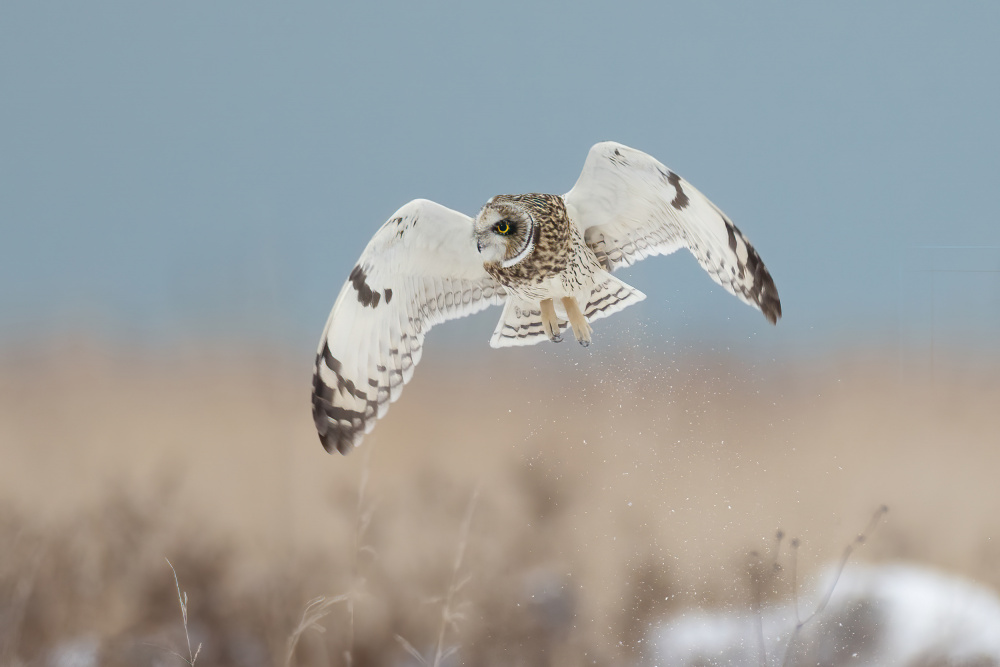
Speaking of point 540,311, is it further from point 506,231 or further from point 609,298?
point 506,231

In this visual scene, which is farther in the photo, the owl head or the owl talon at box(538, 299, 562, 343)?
the owl talon at box(538, 299, 562, 343)

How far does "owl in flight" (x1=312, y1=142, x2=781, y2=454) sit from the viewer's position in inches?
63.2

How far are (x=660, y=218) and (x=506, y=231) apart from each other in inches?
14.3

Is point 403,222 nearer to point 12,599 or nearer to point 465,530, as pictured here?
point 465,530

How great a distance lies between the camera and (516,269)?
64.1 inches

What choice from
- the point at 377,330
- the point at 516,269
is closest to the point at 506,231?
the point at 516,269

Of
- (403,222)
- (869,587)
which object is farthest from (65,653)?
(869,587)

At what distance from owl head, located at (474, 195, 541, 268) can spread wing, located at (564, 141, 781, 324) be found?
173 millimetres

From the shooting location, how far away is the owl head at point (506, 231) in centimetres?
158

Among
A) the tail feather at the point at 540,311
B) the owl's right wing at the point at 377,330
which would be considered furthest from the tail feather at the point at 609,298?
the owl's right wing at the point at 377,330

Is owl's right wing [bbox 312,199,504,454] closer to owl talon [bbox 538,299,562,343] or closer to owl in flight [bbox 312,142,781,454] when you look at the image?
owl in flight [bbox 312,142,781,454]

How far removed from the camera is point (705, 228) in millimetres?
1645

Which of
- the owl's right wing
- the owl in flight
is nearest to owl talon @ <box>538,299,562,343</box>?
the owl in flight

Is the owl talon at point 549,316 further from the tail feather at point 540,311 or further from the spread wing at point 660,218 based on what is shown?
the spread wing at point 660,218
